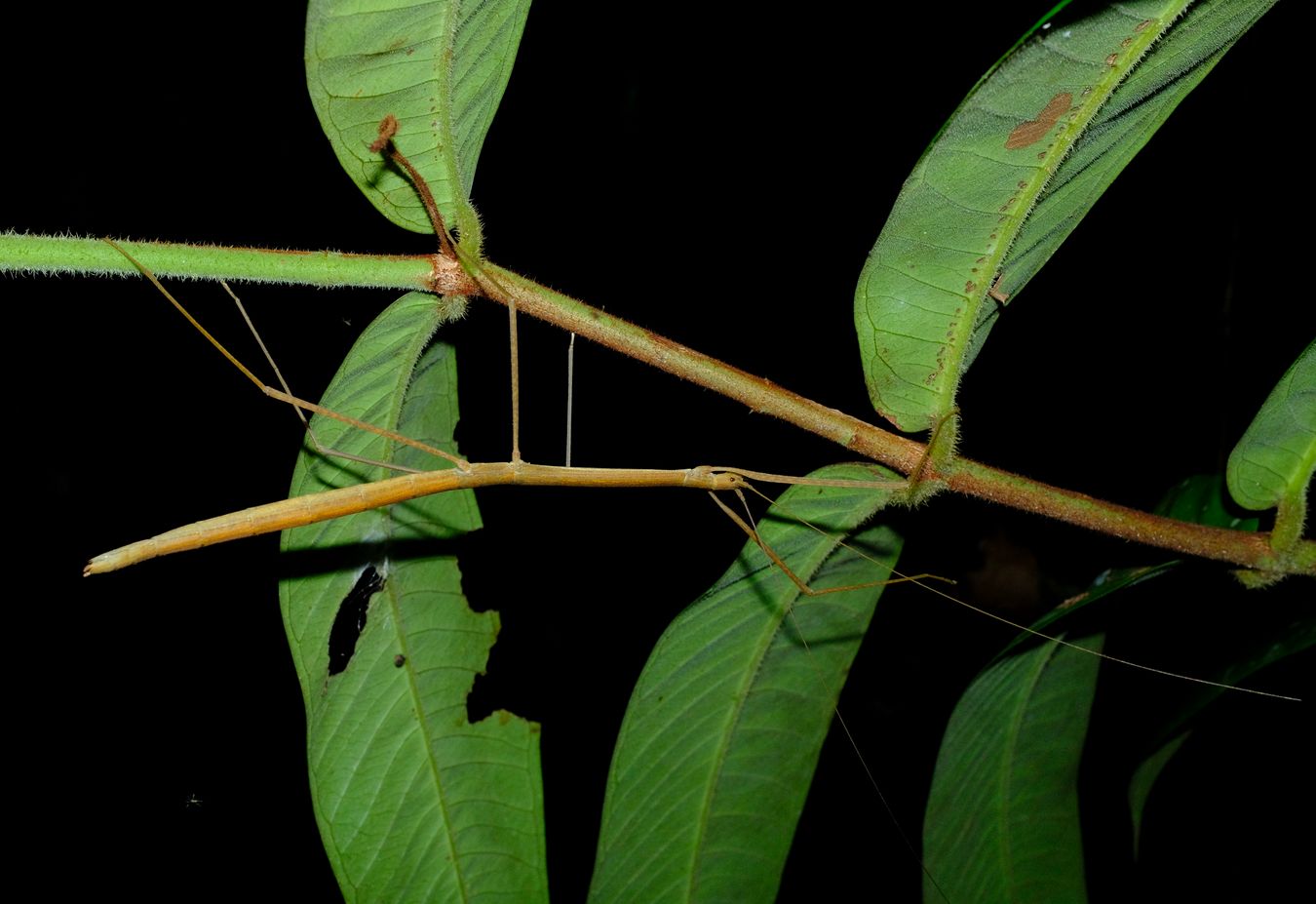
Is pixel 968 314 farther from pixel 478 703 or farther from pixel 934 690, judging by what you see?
pixel 934 690

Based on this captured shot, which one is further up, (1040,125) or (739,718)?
(1040,125)

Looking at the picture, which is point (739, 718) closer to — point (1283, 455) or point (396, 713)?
point (396, 713)

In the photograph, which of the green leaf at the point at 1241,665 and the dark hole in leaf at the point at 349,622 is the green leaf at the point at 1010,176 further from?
the dark hole in leaf at the point at 349,622

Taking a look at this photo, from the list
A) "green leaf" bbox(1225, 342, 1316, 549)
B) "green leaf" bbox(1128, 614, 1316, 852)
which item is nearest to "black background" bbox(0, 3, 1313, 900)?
"green leaf" bbox(1128, 614, 1316, 852)

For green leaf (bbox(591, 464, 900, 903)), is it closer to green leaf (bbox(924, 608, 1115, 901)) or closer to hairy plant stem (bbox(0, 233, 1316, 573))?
hairy plant stem (bbox(0, 233, 1316, 573))

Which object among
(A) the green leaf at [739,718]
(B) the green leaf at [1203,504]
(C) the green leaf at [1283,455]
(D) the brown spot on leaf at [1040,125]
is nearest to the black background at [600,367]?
(B) the green leaf at [1203,504]

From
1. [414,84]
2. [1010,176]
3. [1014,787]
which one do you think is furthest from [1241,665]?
[414,84]

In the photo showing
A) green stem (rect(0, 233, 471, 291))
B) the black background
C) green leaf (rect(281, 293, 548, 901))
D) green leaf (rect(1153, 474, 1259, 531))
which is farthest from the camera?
the black background

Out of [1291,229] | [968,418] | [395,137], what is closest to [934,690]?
[968,418]
